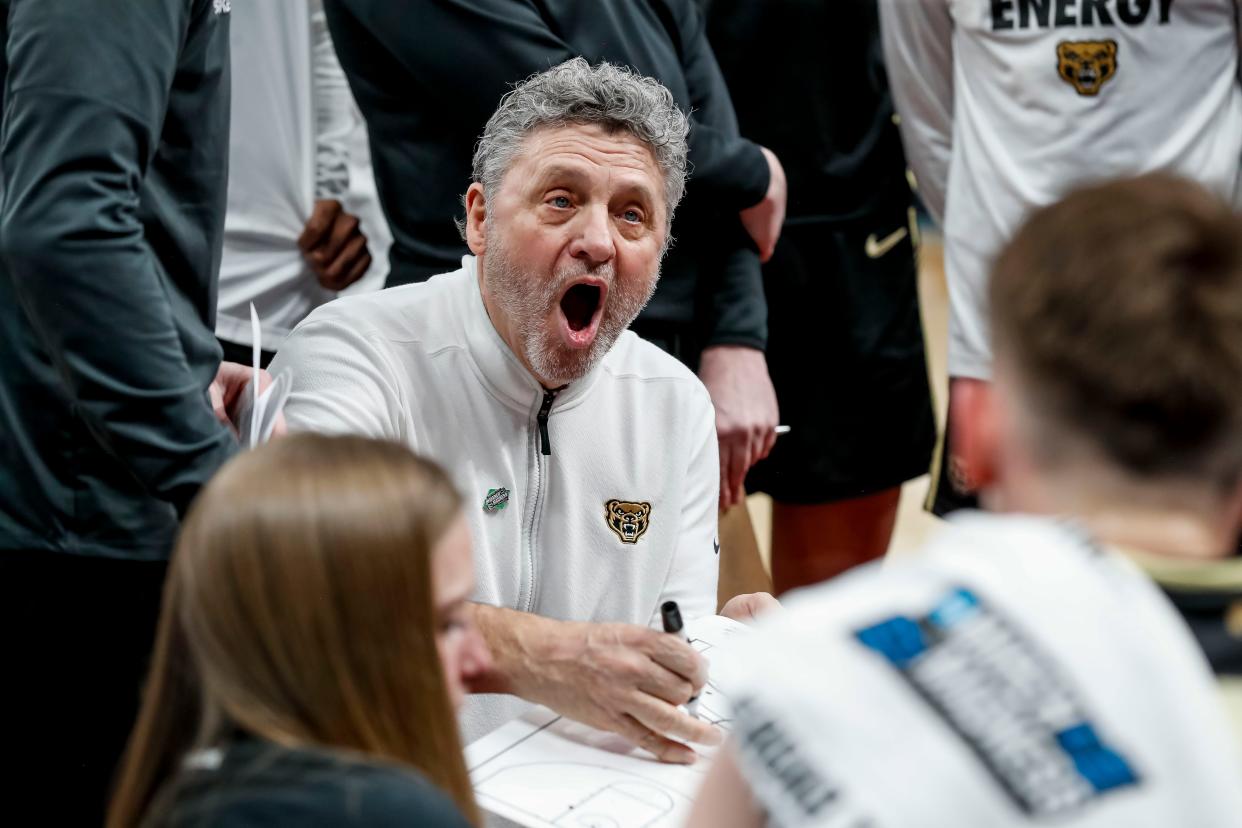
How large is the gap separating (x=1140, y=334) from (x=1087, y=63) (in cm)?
196

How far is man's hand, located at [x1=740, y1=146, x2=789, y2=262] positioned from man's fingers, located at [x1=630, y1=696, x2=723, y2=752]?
1300 mm

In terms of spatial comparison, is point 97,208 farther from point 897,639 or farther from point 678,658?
point 897,639

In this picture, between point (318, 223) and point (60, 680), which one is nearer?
point (60, 680)

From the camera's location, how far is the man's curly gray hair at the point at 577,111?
220 centimetres

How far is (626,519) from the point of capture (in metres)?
2.22

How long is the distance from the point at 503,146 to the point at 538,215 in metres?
0.14

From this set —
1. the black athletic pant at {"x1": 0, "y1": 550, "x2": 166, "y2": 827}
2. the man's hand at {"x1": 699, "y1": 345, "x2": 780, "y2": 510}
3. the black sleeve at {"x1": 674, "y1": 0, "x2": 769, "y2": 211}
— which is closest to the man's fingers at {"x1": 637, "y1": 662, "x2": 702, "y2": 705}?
the black athletic pant at {"x1": 0, "y1": 550, "x2": 166, "y2": 827}

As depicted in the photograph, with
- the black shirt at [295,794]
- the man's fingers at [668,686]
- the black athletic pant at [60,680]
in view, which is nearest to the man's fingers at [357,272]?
the black athletic pant at [60,680]

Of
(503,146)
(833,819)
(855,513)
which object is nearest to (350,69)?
(503,146)

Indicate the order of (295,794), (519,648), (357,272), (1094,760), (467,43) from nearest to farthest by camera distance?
(1094,760) → (295,794) → (519,648) → (467,43) → (357,272)

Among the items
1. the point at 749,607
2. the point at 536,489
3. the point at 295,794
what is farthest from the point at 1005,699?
the point at 536,489

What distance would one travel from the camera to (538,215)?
2189 millimetres

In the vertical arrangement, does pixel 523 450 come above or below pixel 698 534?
above

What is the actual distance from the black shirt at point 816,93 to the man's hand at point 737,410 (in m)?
0.57
